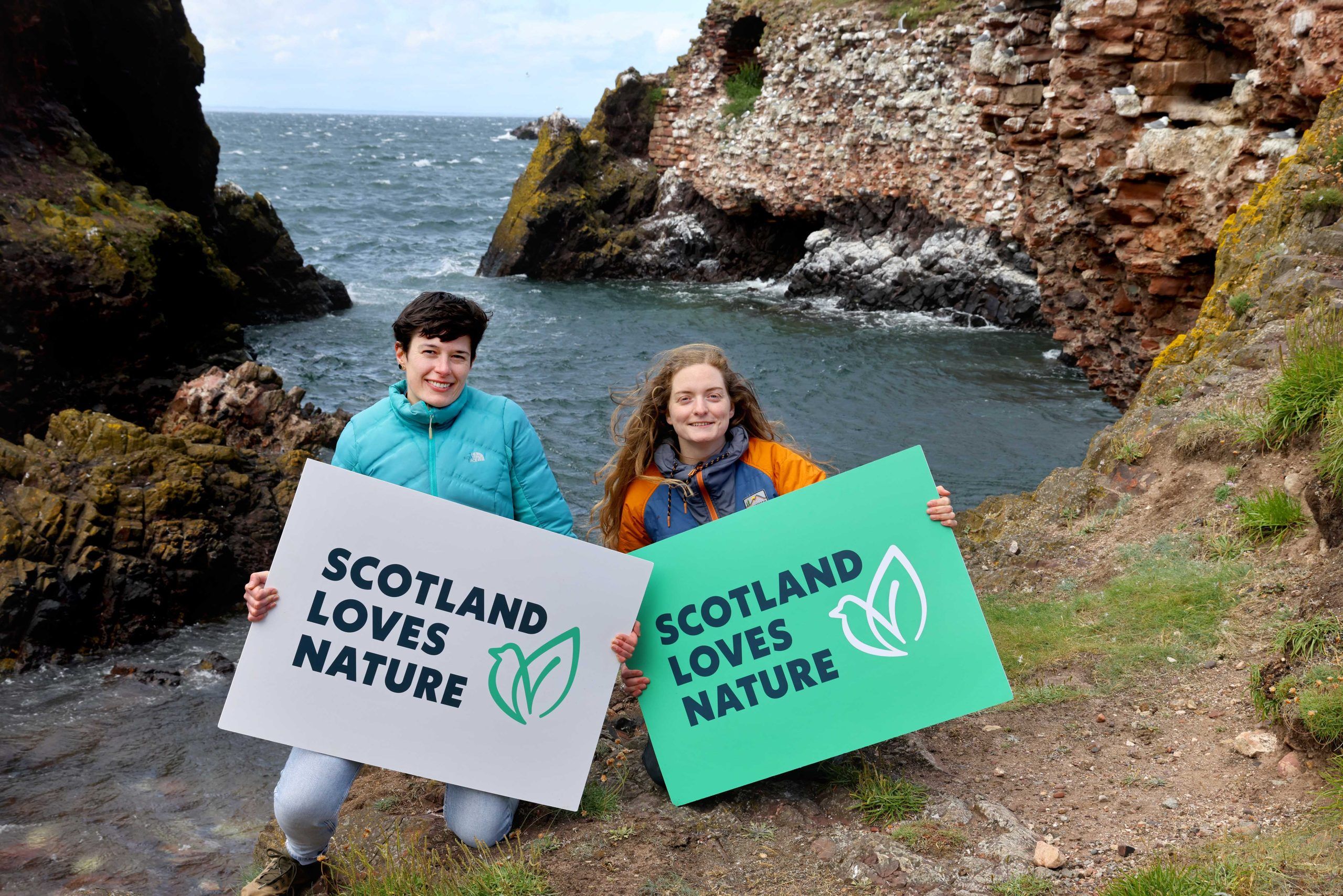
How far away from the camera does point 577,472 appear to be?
1252cm

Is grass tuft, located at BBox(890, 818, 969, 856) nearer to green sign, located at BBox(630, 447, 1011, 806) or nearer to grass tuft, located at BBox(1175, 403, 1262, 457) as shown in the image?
green sign, located at BBox(630, 447, 1011, 806)

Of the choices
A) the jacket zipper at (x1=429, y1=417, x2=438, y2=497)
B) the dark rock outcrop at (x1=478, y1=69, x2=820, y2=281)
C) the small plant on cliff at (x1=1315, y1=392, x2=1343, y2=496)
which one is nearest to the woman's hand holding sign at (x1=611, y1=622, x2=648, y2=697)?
the jacket zipper at (x1=429, y1=417, x2=438, y2=497)

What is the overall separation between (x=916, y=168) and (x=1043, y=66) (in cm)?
1261

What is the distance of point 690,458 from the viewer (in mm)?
3746

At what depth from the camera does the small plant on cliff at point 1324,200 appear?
618 centimetres

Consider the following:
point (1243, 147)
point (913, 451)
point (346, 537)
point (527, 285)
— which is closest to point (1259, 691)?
point (913, 451)

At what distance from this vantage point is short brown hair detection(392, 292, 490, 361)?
3.42 meters

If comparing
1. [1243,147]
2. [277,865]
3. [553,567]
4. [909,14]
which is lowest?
[277,865]

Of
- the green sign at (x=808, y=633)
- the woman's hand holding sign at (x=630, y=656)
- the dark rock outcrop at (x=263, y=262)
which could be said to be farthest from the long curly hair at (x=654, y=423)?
the dark rock outcrop at (x=263, y=262)

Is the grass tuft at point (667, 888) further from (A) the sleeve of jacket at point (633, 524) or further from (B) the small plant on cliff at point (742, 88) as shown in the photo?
(B) the small plant on cliff at point (742, 88)

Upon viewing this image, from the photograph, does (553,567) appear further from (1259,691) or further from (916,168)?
(916,168)

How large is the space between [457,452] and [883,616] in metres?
1.62

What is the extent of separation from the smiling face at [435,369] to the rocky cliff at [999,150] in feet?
21.7

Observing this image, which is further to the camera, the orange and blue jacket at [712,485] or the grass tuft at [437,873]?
the orange and blue jacket at [712,485]
